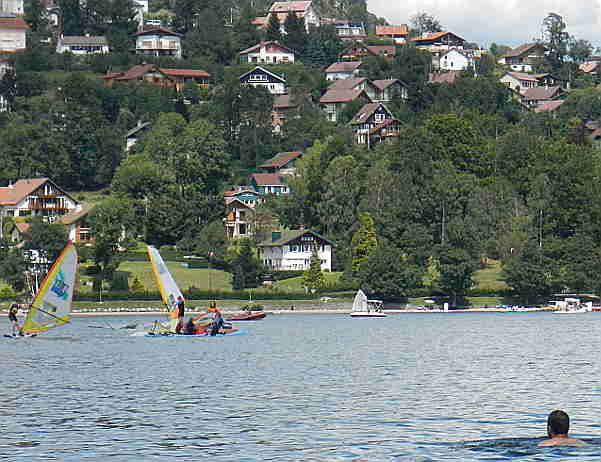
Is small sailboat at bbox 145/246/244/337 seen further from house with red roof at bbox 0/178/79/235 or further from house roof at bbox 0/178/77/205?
house roof at bbox 0/178/77/205

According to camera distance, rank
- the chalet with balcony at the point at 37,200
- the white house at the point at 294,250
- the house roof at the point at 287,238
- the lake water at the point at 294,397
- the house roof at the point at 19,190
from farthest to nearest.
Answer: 1. the chalet with balcony at the point at 37,200
2. the house roof at the point at 19,190
3. the house roof at the point at 287,238
4. the white house at the point at 294,250
5. the lake water at the point at 294,397

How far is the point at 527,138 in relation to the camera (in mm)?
178125

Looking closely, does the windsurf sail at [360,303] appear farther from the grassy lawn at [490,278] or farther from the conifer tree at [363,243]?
the grassy lawn at [490,278]

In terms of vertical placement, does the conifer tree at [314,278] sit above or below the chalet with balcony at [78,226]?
below

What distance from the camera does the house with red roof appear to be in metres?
180

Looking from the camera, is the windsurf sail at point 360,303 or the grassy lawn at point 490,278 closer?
the windsurf sail at point 360,303

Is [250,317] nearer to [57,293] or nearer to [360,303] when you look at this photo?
[360,303]

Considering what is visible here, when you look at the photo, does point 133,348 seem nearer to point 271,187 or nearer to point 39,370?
point 39,370

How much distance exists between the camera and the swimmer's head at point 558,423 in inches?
1369

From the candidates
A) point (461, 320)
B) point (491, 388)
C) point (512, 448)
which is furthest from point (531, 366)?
point (461, 320)

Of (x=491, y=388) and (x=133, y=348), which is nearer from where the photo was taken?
(x=491, y=388)

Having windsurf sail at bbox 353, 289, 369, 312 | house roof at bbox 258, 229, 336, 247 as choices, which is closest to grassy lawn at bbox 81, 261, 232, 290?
house roof at bbox 258, 229, 336, 247

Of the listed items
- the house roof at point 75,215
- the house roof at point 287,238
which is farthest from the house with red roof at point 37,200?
the house roof at point 287,238

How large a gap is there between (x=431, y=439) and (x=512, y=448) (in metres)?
3.33
